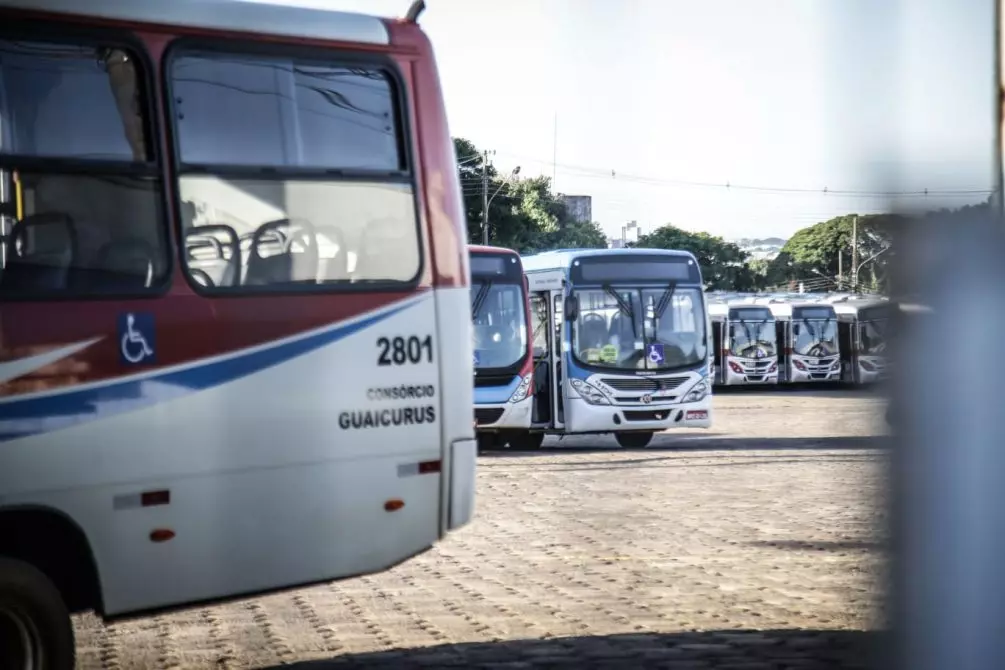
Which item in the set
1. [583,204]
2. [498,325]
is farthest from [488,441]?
[583,204]

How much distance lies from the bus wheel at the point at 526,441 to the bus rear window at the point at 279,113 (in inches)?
640

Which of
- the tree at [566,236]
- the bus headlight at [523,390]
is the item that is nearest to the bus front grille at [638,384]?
the bus headlight at [523,390]

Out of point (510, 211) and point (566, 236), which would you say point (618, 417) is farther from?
point (566, 236)

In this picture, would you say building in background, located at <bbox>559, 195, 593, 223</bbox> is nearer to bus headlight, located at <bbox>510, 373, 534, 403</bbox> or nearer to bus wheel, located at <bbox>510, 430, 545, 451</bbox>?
bus headlight, located at <bbox>510, 373, 534, 403</bbox>

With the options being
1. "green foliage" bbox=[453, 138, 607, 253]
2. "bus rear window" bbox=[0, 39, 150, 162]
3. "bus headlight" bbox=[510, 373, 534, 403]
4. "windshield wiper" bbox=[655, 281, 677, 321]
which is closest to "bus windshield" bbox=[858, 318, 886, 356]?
"bus rear window" bbox=[0, 39, 150, 162]

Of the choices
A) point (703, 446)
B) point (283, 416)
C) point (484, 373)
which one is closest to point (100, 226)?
point (283, 416)

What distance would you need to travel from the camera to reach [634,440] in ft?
76.1

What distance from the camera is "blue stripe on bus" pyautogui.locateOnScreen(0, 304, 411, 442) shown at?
18.0ft

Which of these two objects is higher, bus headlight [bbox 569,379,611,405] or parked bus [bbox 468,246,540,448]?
parked bus [bbox 468,246,540,448]

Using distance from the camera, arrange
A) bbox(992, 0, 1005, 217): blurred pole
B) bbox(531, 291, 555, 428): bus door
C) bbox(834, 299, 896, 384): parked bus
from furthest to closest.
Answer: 1. bbox(531, 291, 555, 428): bus door
2. bbox(834, 299, 896, 384): parked bus
3. bbox(992, 0, 1005, 217): blurred pole

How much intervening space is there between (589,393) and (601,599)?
13395 millimetres

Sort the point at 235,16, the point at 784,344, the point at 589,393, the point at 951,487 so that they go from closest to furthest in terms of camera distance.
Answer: the point at 951,487 → the point at 235,16 → the point at 589,393 → the point at 784,344

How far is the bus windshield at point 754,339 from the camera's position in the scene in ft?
152

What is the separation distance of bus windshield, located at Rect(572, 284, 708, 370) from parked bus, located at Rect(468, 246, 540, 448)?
1187mm
